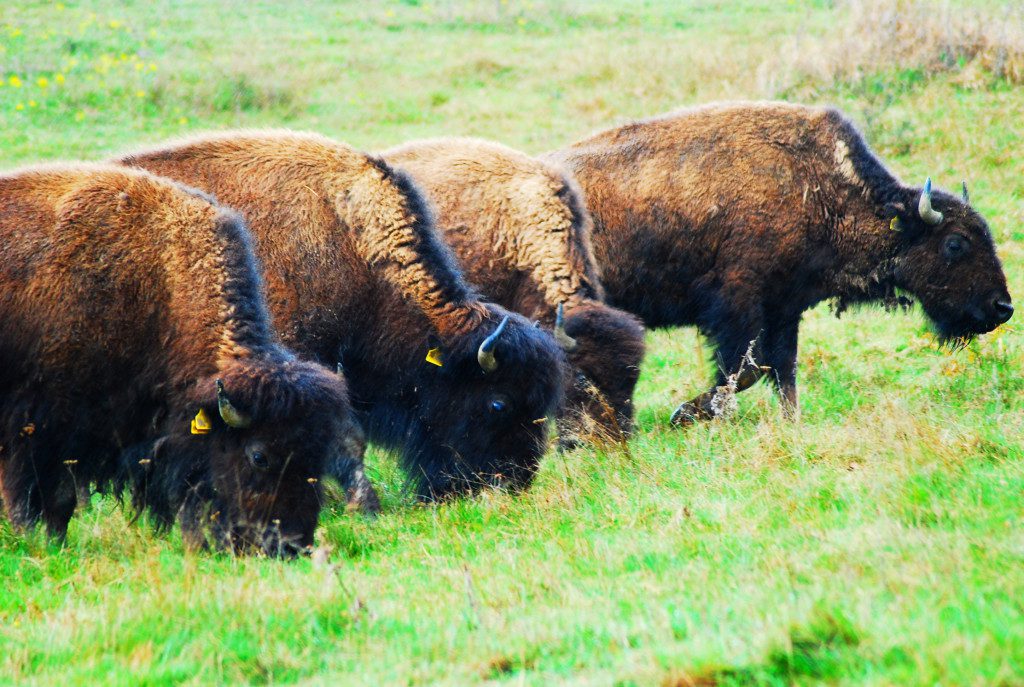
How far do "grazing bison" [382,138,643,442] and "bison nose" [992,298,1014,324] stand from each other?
10.9 feet

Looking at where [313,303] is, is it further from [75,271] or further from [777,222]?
[777,222]

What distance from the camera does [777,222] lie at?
9.12 metres

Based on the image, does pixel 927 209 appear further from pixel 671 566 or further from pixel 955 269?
pixel 671 566

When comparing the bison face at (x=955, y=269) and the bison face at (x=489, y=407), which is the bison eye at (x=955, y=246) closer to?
the bison face at (x=955, y=269)

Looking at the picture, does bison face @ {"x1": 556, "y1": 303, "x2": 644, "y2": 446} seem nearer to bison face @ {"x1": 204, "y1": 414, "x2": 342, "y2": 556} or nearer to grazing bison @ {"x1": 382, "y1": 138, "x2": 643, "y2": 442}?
grazing bison @ {"x1": 382, "y1": 138, "x2": 643, "y2": 442}

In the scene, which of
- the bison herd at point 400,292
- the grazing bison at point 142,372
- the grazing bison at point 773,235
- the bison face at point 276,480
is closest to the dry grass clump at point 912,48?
the grazing bison at point 773,235

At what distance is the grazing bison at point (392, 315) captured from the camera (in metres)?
7.07

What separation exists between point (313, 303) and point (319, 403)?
1.74m

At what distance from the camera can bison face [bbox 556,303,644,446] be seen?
294 inches

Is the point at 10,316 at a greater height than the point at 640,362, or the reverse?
the point at 10,316

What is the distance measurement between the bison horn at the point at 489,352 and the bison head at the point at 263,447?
4.03 ft

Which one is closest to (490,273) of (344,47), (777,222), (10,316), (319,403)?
(777,222)

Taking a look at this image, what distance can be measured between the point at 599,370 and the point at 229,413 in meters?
2.78

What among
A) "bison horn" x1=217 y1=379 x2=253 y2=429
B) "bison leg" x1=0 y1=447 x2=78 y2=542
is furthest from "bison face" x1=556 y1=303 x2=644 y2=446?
"bison leg" x1=0 y1=447 x2=78 y2=542
